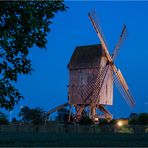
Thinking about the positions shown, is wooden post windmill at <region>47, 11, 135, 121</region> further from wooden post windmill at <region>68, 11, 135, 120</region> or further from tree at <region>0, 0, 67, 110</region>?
tree at <region>0, 0, 67, 110</region>

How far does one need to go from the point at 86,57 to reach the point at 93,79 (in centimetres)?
290

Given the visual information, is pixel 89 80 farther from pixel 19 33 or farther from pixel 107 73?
pixel 19 33

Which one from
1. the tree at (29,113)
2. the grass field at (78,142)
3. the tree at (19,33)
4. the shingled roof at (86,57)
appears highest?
the shingled roof at (86,57)

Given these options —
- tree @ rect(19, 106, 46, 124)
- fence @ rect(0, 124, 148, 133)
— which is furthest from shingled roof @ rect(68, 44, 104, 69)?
tree @ rect(19, 106, 46, 124)

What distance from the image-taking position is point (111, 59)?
50562 millimetres

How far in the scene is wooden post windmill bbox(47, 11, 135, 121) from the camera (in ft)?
160

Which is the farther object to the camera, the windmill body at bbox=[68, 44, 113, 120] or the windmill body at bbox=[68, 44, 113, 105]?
the windmill body at bbox=[68, 44, 113, 105]

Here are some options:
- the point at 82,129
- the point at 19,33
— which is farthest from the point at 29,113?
the point at 19,33

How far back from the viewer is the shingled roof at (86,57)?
4919cm

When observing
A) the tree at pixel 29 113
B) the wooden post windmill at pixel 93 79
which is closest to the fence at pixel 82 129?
the wooden post windmill at pixel 93 79

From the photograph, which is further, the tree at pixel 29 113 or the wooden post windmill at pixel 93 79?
the tree at pixel 29 113

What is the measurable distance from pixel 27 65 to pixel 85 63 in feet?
130

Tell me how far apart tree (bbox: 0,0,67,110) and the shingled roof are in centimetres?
3895

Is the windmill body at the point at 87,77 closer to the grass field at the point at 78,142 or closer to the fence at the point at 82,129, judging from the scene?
the fence at the point at 82,129
